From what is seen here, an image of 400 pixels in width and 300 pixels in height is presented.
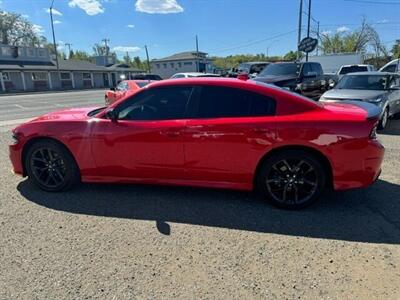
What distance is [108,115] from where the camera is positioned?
4.13m

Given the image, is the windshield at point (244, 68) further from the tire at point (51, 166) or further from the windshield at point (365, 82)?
the tire at point (51, 166)

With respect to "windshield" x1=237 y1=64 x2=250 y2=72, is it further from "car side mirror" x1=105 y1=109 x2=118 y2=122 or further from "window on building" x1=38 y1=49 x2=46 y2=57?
"window on building" x1=38 y1=49 x2=46 y2=57

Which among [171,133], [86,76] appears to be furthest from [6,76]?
[171,133]

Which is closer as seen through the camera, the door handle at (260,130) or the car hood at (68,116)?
the door handle at (260,130)

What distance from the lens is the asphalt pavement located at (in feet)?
8.43

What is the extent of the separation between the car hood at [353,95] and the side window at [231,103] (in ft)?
18.5

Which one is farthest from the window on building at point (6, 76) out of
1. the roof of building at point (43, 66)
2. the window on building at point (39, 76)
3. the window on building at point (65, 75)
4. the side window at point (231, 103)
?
the side window at point (231, 103)

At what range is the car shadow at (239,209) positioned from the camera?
11.3 ft

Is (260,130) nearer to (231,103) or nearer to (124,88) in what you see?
(231,103)

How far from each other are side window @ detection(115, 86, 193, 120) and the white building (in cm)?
6290

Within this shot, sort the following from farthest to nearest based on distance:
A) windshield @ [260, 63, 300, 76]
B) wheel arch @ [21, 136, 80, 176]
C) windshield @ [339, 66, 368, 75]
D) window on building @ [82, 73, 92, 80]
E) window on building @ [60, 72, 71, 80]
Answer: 1. window on building @ [82, 73, 92, 80]
2. window on building @ [60, 72, 71, 80]
3. windshield @ [339, 66, 368, 75]
4. windshield @ [260, 63, 300, 76]
5. wheel arch @ [21, 136, 80, 176]

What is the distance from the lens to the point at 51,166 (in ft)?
14.5

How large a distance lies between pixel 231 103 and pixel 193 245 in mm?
1717

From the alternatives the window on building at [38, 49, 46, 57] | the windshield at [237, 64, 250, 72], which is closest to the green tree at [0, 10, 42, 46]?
the window on building at [38, 49, 46, 57]
